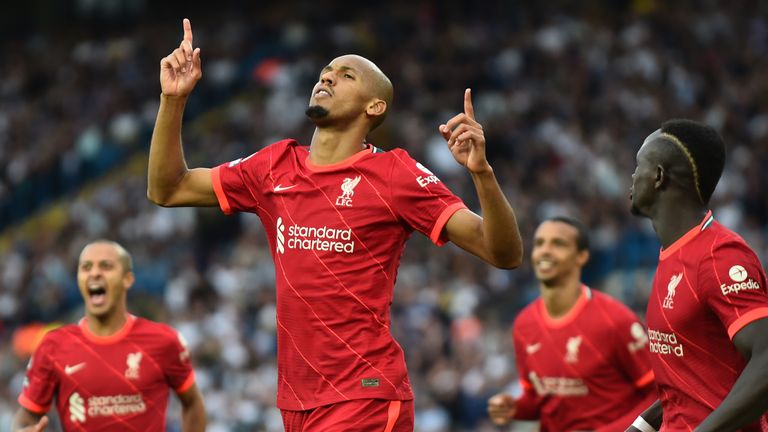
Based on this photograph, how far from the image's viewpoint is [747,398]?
4836 mm

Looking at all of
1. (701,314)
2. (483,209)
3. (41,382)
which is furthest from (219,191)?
(41,382)

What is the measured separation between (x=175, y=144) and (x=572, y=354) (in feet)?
11.1

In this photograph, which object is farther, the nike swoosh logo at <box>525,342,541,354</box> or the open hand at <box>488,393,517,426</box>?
the nike swoosh logo at <box>525,342,541,354</box>

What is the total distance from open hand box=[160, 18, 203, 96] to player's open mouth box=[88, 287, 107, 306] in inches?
103

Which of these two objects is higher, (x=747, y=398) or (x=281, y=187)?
(x=281, y=187)

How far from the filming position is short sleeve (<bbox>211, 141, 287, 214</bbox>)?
609 centimetres

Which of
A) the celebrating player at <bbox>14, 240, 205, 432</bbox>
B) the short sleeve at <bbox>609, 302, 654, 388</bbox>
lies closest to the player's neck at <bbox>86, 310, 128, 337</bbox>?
the celebrating player at <bbox>14, 240, 205, 432</bbox>

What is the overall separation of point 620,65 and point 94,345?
45.3 feet

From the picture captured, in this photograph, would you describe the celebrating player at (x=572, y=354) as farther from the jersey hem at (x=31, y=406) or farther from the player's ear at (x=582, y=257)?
the jersey hem at (x=31, y=406)

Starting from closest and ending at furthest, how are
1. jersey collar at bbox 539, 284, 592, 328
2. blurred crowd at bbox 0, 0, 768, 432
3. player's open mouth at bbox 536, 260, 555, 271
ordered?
jersey collar at bbox 539, 284, 592, 328, player's open mouth at bbox 536, 260, 555, 271, blurred crowd at bbox 0, 0, 768, 432

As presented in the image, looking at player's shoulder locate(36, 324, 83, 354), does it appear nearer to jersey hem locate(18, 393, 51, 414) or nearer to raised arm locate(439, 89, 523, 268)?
jersey hem locate(18, 393, 51, 414)

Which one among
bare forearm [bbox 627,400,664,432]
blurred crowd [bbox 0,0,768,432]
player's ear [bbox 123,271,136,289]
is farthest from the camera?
blurred crowd [bbox 0,0,768,432]

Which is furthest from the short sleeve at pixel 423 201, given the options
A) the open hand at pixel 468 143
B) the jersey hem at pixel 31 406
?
the jersey hem at pixel 31 406

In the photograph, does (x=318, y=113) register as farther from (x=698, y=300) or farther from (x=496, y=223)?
(x=698, y=300)
